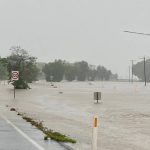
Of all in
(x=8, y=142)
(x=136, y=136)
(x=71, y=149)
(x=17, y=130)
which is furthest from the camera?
(x=136, y=136)

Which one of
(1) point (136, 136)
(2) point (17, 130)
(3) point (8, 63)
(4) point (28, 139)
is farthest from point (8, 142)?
(3) point (8, 63)

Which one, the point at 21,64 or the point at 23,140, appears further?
the point at 21,64

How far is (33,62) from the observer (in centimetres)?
10562

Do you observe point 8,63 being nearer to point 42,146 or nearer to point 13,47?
point 13,47

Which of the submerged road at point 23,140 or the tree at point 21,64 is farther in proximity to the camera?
the tree at point 21,64

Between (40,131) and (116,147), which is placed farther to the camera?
(40,131)

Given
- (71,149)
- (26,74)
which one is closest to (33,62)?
(26,74)

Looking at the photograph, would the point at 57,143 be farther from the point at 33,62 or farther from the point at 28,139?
the point at 33,62

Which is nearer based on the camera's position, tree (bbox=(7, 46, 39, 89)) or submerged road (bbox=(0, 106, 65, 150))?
submerged road (bbox=(0, 106, 65, 150))

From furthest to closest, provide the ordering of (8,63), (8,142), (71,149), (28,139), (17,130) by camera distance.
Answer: (8,63) → (17,130) → (28,139) → (8,142) → (71,149)

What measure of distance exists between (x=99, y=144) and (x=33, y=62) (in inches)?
3478

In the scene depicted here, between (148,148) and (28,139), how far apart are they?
3891mm

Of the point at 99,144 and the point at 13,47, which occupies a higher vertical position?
the point at 13,47

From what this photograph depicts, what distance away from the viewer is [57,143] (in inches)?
667
